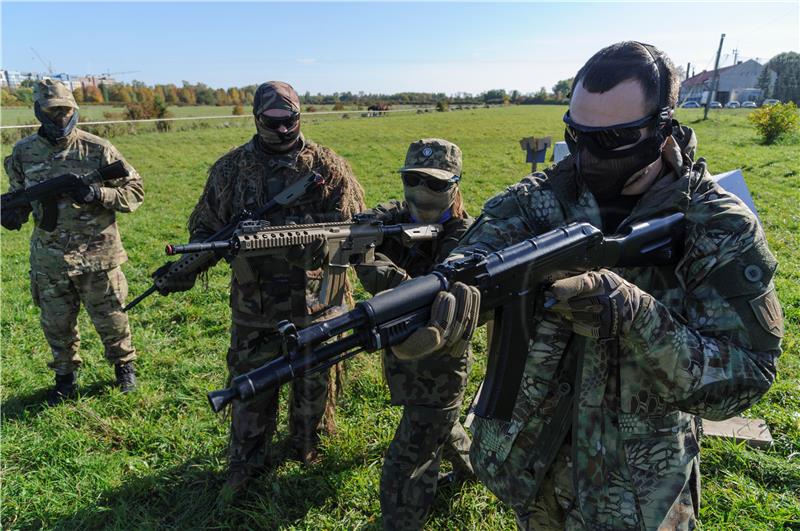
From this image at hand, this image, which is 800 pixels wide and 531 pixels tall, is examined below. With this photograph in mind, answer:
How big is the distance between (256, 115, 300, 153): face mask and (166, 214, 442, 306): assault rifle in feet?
2.36

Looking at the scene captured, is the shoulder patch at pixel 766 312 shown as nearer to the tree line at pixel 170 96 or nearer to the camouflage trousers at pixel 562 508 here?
the camouflage trousers at pixel 562 508

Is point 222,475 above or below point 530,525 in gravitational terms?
below

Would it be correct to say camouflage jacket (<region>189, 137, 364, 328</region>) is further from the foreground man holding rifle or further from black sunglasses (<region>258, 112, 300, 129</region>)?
the foreground man holding rifle

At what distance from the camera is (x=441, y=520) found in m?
3.60

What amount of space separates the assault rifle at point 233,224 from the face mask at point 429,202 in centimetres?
81

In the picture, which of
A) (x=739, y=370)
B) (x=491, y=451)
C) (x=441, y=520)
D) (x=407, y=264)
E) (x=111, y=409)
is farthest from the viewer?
(x=111, y=409)

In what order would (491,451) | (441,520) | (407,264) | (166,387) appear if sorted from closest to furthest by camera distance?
Answer: 1. (491,451)
2. (441,520)
3. (407,264)
4. (166,387)

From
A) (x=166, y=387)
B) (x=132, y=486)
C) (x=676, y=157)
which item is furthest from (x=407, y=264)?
(x=166, y=387)

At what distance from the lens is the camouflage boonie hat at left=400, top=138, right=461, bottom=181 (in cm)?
352

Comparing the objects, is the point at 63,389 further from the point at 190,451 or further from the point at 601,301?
the point at 601,301

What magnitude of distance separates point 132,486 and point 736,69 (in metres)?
104

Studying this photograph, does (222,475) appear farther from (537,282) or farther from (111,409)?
(537,282)

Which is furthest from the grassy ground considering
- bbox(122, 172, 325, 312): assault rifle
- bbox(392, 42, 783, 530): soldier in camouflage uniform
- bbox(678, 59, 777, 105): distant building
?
bbox(678, 59, 777, 105): distant building

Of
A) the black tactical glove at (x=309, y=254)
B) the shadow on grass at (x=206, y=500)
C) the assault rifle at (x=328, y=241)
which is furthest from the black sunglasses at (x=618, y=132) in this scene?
the shadow on grass at (x=206, y=500)
